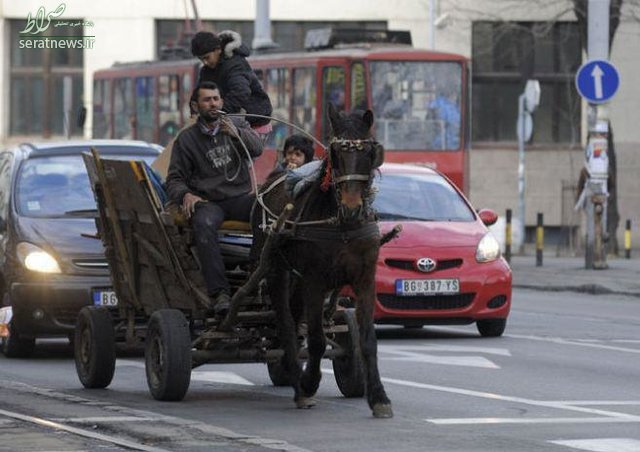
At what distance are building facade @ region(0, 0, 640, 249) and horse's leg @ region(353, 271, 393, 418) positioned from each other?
38.4 meters

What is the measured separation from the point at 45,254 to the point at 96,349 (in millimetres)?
3031

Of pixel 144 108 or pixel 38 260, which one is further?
pixel 144 108

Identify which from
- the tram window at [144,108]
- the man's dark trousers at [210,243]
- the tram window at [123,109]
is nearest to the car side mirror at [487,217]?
the man's dark trousers at [210,243]

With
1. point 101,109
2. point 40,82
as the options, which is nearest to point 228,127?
point 101,109

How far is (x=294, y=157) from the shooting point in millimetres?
13234

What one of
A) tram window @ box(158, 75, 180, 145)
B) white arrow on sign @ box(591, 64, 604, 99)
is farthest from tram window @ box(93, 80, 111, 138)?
white arrow on sign @ box(591, 64, 604, 99)

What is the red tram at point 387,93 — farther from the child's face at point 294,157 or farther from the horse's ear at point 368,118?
the horse's ear at point 368,118

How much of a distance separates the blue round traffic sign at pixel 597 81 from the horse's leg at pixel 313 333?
18.2 metres

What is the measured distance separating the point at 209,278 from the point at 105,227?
1622mm

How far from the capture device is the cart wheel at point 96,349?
13.6m

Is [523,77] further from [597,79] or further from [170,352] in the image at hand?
[170,352]

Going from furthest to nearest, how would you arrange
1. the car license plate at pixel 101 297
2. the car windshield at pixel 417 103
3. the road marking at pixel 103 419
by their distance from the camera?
the car windshield at pixel 417 103, the car license plate at pixel 101 297, the road marking at pixel 103 419

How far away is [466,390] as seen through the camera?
1366cm

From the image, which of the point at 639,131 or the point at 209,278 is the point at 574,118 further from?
the point at 209,278
